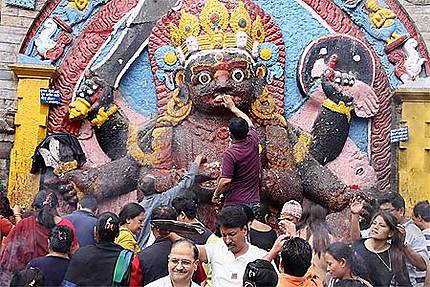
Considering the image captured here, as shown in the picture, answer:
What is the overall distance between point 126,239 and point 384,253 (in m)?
1.76

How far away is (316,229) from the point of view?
596 centimetres

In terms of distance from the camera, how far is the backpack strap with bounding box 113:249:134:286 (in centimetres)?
477

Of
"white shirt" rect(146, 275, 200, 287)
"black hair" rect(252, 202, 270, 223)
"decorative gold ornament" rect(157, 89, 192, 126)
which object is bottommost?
"decorative gold ornament" rect(157, 89, 192, 126)

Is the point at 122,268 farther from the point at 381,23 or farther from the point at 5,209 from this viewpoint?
the point at 381,23

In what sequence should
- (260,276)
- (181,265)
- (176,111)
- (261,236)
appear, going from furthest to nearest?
(176,111)
(261,236)
(181,265)
(260,276)

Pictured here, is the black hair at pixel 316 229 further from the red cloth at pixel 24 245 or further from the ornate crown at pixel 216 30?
the ornate crown at pixel 216 30

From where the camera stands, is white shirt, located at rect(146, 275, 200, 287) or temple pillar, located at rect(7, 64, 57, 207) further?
temple pillar, located at rect(7, 64, 57, 207)

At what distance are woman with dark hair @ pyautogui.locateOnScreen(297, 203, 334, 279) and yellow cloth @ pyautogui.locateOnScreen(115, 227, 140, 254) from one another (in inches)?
47.1

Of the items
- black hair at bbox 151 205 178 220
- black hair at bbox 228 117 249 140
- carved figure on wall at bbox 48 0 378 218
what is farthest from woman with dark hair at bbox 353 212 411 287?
carved figure on wall at bbox 48 0 378 218

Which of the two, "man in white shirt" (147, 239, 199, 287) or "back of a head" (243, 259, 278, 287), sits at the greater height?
"back of a head" (243, 259, 278, 287)

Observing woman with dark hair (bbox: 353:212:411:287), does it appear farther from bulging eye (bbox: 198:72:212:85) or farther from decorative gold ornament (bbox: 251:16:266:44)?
decorative gold ornament (bbox: 251:16:266:44)

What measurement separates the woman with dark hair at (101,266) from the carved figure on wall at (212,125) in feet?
11.2

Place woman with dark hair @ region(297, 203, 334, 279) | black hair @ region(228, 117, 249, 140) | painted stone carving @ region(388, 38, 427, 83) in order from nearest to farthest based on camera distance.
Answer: woman with dark hair @ region(297, 203, 334, 279) < black hair @ region(228, 117, 249, 140) < painted stone carving @ region(388, 38, 427, 83)

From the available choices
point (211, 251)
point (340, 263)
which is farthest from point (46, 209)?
point (340, 263)
